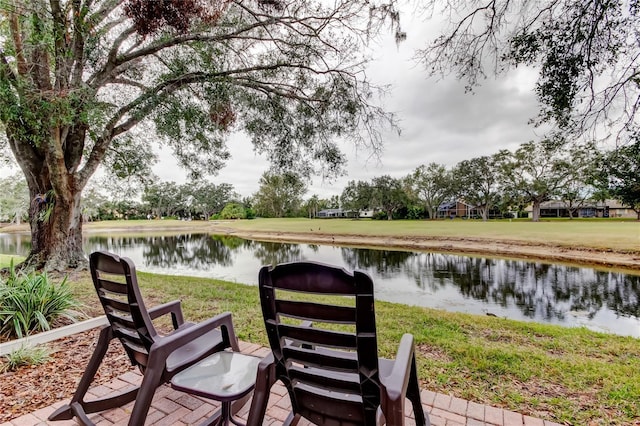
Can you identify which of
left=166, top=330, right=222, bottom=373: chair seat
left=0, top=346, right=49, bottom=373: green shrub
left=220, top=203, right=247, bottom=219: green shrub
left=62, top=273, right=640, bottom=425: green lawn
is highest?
left=220, top=203, right=247, bottom=219: green shrub

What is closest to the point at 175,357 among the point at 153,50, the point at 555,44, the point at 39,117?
the point at 555,44

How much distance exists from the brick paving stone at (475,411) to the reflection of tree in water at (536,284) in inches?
205

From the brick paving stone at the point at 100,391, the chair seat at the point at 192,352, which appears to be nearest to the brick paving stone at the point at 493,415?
the chair seat at the point at 192,352

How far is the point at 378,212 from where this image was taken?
172 feet

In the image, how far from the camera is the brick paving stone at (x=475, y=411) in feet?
6.16

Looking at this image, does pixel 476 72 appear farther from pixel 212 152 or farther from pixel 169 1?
pixel 212 152

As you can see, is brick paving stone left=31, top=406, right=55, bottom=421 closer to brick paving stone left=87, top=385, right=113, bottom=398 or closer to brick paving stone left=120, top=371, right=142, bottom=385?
brick paving stone left=87, top=385, right=113, bottom=398

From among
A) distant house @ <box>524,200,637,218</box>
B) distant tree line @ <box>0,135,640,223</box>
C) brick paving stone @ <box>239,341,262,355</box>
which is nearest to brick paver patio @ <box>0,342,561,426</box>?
brick paving stone @ <box>239,341,262,355</box>

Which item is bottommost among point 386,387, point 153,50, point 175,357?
point 175,357

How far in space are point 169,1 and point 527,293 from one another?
9.92 metres

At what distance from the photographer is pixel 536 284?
8.86 meters

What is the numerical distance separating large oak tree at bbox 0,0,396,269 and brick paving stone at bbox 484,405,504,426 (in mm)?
4813

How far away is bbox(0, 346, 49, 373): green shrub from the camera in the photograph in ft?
8.05

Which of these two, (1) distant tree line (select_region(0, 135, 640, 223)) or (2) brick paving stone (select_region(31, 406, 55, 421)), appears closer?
(2) brick paving stone (select_region(31, 406, 55, 421))
